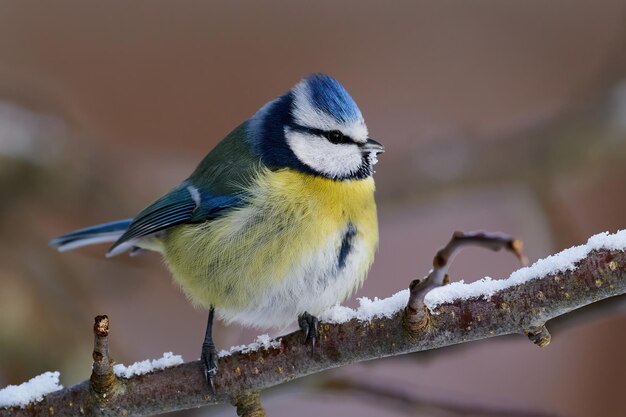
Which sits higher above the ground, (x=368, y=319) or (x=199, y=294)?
(x=199, y=294)

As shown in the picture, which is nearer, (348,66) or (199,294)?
(199,294)

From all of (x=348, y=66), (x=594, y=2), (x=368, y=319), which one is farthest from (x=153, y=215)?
(x=594, y=2)

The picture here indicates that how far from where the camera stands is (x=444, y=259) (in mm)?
777

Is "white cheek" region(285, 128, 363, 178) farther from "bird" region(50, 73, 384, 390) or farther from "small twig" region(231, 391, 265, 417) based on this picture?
"small twig" region(231, 391, 265, 417)

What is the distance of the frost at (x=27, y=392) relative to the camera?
1.12m

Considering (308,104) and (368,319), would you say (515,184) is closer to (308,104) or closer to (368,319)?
(308,104)

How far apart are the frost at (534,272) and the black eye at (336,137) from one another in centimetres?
47

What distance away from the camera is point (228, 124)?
250 cm

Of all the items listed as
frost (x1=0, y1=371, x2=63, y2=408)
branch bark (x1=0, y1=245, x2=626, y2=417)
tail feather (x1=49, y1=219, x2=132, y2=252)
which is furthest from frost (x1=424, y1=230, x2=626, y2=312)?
tail feather (x1=49, y1=219, x2=132, y2=252)

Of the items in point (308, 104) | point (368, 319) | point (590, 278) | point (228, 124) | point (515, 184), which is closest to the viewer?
point (590, 278)

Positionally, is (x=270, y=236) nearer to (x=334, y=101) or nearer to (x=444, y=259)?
(x=334, y=101)

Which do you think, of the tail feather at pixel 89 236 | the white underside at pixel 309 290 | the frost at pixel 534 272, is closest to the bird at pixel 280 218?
the white underside at pixel 309 290

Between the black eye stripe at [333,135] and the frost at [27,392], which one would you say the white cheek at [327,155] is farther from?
the frost at [27,392]

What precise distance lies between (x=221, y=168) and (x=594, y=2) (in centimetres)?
172
